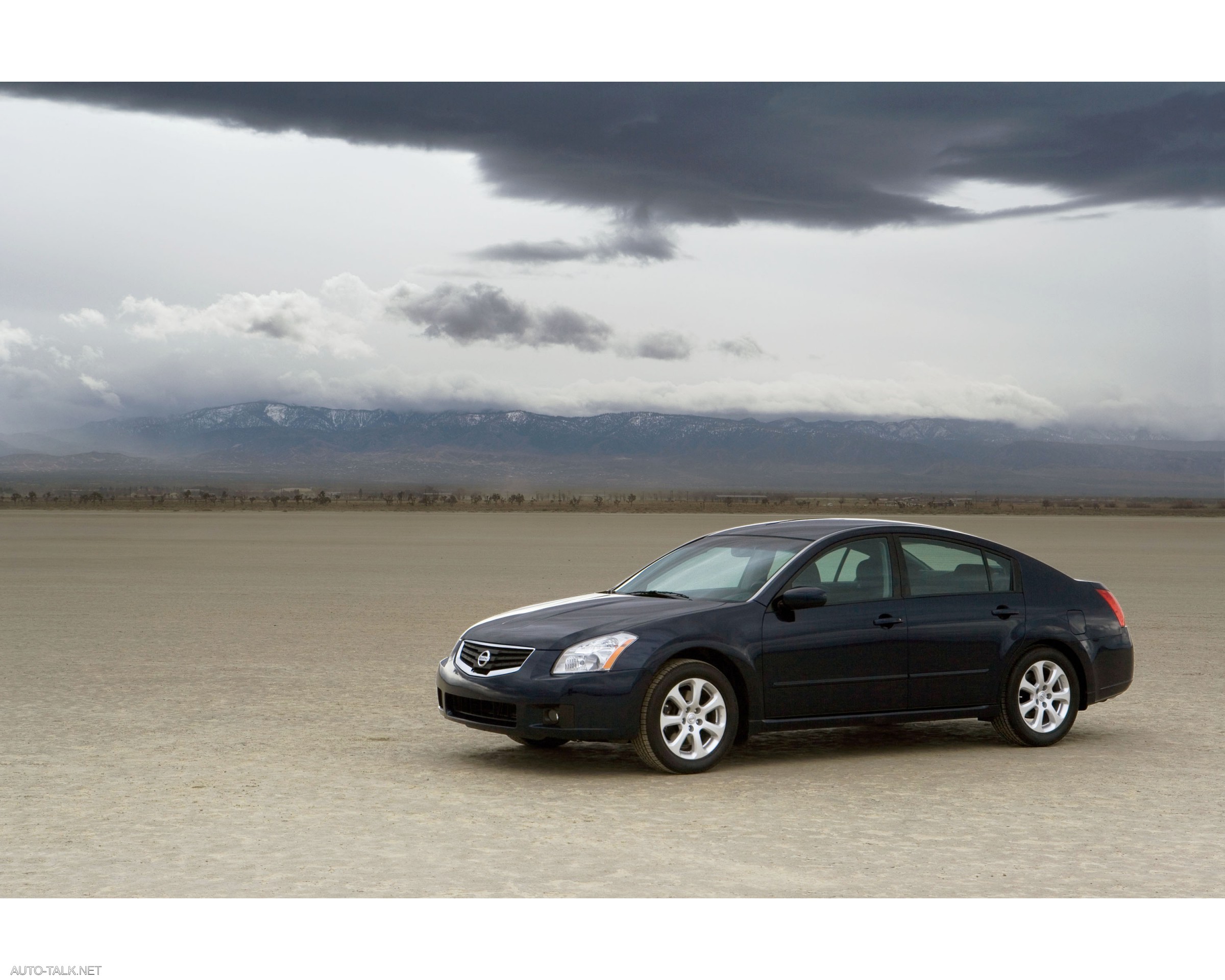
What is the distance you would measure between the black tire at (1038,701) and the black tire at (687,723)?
2.18 m

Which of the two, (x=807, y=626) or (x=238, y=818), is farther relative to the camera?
(x=807, y=626)

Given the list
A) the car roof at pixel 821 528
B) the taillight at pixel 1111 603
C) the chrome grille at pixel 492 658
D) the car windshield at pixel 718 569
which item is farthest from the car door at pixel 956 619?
the chrome grille at pixel 492 658

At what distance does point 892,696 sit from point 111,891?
5.43 meters

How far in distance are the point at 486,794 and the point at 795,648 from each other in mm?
2261

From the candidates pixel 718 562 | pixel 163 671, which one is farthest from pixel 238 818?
pixel 163 671

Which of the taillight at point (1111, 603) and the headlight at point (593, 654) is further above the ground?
the taillight at point (1111, 603)

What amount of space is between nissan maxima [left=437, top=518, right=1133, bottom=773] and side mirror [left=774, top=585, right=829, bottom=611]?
1 centimetres

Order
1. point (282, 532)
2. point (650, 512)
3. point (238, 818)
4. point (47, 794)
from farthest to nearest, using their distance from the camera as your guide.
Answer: point (650, 512) → point (282, 532) → point (47, 794) → point (238, 818)

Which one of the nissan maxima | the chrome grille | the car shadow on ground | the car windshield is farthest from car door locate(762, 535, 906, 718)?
the chrome grille

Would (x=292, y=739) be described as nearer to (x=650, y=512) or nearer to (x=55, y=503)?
(x=650, y=512)

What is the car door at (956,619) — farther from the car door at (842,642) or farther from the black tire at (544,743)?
the black tire at (544,743)

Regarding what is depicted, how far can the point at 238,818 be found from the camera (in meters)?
8.20

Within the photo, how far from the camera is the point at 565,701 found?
9312mm

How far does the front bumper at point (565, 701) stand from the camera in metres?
9.30
